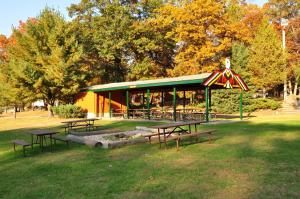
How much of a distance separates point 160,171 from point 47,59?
23.9 metres

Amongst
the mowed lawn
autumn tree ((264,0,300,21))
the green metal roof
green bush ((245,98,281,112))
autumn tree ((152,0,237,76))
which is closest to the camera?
the mowed lawn

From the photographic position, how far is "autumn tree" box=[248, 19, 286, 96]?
3145 cm

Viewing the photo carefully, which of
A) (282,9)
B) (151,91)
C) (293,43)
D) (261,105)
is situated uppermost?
(282,9)

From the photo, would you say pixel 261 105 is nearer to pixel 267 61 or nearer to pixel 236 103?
pixel 236 103

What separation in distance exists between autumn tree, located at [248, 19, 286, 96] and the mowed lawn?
22458 millimetres

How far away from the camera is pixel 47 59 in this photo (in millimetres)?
28000

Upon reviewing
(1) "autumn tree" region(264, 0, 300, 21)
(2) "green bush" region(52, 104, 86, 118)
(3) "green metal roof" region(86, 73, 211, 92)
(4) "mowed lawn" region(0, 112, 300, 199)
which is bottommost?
(4) "mowed lawn" region(0, 112, 300, 199)

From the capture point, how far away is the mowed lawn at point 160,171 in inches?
217

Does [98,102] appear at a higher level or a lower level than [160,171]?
higher

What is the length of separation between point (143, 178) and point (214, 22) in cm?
2889

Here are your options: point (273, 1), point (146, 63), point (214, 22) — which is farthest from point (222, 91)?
point (273, 1)

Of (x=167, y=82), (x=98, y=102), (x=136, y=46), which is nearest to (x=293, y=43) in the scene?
(x=136, y=46)

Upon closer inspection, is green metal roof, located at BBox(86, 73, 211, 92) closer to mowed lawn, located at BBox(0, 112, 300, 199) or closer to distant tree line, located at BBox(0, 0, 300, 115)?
distant tree line, located at BBox(0, 0, 300, 115)

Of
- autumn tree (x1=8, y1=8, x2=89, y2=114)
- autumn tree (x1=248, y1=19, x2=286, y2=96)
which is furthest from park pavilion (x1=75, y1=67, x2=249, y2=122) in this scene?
autumn tree (x1=248, y1=19, x2=286, y2=96)
